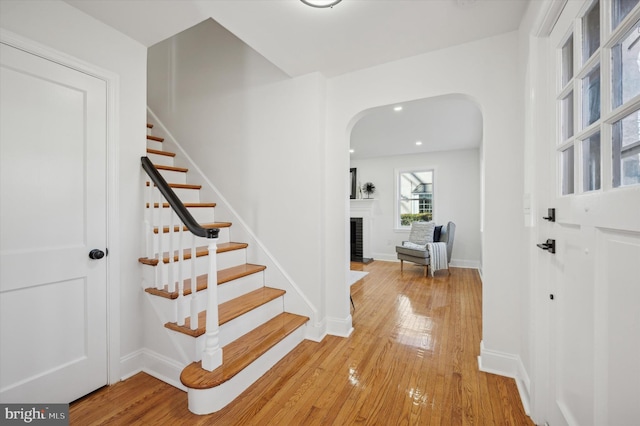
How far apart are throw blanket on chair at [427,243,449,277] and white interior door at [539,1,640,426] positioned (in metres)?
3.41

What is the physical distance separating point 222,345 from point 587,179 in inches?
85.6

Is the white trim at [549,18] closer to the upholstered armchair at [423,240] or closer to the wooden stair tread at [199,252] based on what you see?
the wooden stair tread at [199,252]

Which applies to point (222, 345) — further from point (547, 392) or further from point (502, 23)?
point (502, 23)

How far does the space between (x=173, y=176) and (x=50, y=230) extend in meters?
1.50

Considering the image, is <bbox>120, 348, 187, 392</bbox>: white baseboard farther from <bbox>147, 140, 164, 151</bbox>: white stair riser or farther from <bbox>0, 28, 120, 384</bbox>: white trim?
<bbox>147, 140, 164, 151</bbox>: white stair riser

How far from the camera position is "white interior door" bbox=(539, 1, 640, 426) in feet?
2.47

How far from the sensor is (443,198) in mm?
5852

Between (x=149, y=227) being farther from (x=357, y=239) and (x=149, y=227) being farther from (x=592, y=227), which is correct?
(x=357, y=239)

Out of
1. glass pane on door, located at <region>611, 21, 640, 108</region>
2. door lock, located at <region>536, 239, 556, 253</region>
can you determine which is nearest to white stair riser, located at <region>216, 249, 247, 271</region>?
door lock, located at <region>536, 239, 556, 253</region>

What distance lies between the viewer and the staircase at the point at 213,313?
5.06 feet

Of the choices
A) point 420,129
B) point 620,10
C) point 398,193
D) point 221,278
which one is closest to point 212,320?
point 221,278

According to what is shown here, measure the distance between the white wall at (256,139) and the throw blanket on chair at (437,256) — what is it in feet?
9.68

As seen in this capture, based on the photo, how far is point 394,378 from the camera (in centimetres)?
180

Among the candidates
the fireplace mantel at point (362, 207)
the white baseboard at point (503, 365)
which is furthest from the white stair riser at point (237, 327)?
the fireplace mantel at point (362, 207)
